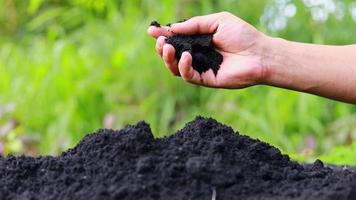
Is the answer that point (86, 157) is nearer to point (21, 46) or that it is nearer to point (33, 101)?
point (33, 101)

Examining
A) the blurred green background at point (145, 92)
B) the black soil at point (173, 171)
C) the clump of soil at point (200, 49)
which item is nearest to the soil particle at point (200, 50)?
the clump of soil at point (200, 49)

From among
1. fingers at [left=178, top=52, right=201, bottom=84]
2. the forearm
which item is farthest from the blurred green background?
fingers at [left=178, top=52, right=201, bottom=84]

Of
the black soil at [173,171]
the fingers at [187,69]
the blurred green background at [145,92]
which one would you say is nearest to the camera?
the black soil at [173,171]

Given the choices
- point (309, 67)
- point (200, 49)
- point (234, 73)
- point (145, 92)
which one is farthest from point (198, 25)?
point (145, 92)

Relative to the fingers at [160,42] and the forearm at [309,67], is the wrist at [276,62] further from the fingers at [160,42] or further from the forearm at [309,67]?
the fingers at [160,42]

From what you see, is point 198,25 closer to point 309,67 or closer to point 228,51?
point 228,51

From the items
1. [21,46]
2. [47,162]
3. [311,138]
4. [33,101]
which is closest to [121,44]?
[33,101]
